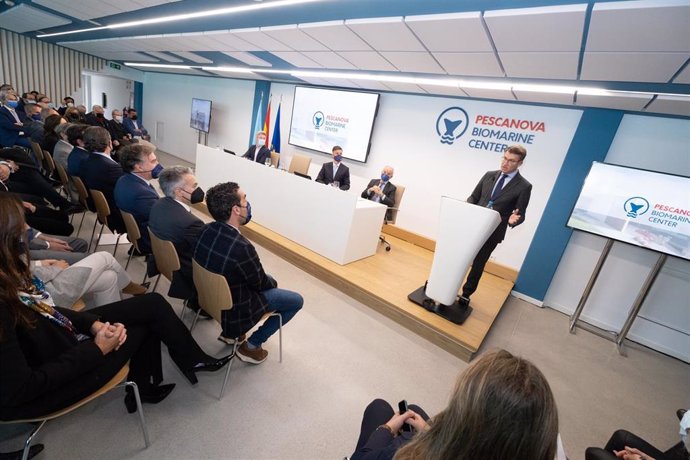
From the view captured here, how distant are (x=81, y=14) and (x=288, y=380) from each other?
7385mm

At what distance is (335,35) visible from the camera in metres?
3.33

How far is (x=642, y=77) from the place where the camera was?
2.60m

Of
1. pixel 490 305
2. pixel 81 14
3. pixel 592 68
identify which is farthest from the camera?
pixel 81 14

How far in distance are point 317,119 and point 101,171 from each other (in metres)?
4.58

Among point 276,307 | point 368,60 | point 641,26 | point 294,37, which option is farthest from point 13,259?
point 368,60

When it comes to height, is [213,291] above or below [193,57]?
below

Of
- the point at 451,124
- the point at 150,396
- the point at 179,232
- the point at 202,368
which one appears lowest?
the point at 150,396

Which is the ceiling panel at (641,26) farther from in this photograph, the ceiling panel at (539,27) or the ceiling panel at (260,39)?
the ceiling panel at (260,39)

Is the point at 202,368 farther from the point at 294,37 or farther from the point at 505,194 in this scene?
the point at 294,37

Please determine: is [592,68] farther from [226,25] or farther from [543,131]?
[226,25]

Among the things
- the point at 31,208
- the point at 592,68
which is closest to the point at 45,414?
the point at 31,208

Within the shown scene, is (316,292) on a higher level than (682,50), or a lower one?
lower

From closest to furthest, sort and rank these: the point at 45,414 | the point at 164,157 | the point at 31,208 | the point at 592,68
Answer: the point at 45,414
the point at 31,208
the point at 592,68
the point at 164,157

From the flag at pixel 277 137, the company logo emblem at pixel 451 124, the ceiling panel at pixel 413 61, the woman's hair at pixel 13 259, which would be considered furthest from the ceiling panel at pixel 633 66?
the flag at pixel 277 137
